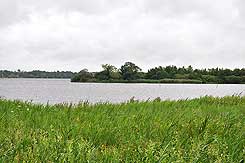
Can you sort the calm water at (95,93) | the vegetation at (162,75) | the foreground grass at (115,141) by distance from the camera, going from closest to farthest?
the foreground grass at (115,141) → the calm water at (95,93) → the vegetation at (162,75)

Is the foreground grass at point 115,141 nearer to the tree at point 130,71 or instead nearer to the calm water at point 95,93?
the calm water at point 95,93

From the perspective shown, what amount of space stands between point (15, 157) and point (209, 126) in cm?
393

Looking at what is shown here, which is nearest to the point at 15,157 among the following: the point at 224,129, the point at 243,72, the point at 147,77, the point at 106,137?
the point at 106,137

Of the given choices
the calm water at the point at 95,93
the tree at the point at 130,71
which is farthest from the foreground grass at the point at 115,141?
the tree at the point at 130,71

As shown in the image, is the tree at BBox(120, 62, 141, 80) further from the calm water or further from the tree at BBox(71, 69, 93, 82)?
the calm water

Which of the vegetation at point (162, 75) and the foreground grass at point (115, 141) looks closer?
the foreground grass at point (115, 141)

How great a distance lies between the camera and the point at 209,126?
20.2ft

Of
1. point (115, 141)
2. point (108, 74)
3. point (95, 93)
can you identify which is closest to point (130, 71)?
point (108, 74)

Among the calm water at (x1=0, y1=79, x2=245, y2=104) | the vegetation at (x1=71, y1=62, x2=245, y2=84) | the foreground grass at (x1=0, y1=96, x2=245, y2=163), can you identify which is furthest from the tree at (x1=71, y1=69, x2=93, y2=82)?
the foreground grass at (x1=0, y1=96, x2=245, y2=163)

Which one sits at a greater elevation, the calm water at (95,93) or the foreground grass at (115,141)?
the foreground grass at (115,141)

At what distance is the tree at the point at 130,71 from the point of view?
107 metres

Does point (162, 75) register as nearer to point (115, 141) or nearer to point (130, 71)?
point (130, 71)

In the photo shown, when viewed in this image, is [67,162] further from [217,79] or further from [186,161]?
[217,79]

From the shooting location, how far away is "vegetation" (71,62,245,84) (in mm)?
106125
